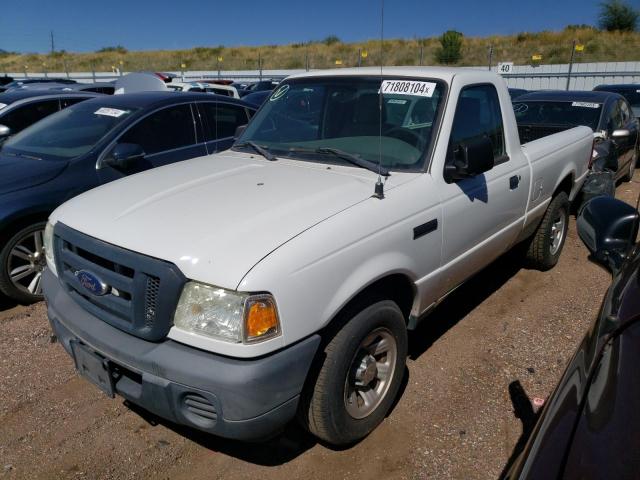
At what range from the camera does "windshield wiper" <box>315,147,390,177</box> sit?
9.71 feet

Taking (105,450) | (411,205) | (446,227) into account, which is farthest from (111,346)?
(446,227)

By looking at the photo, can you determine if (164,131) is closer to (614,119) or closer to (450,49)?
(614,119)

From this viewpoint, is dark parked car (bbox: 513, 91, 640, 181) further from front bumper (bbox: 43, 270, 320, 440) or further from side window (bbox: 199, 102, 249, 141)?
front bumper (bbox: 43, 270, 320, 440)

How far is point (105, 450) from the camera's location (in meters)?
2.75

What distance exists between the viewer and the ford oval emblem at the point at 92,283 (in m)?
2.42

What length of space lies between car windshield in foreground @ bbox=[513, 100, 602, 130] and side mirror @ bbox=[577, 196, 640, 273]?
560cm

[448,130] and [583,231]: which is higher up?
[448,130]

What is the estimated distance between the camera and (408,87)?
3326mm

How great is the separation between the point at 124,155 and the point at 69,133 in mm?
906

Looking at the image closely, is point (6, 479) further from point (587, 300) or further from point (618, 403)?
point (587, 300)

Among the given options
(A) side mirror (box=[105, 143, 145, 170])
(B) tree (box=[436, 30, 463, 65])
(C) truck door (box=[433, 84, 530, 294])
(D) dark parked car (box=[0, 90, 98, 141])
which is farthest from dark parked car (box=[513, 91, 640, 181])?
(B) tree (box=[436, 30, 463, 65])

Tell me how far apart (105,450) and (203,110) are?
380 cm

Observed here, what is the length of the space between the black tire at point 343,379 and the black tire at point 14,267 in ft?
9.98

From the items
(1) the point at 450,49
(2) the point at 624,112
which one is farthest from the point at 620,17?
(2) the point at 624,112
